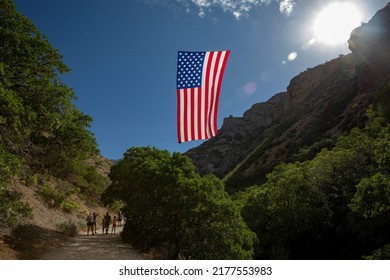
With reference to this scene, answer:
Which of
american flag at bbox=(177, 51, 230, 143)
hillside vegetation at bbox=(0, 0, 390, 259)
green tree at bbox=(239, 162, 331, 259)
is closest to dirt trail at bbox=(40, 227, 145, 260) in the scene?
hillside vegetation at bbox=(0, 0, 390, 259)

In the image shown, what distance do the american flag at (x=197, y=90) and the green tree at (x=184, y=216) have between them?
22.1ft

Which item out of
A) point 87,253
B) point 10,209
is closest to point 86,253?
point 87,253

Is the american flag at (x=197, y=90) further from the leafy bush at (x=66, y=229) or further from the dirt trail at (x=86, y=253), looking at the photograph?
the leafy bush at (x=66, y=229)

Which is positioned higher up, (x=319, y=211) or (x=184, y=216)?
(x=319, y=211)

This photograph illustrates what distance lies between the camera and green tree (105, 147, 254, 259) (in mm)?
17203

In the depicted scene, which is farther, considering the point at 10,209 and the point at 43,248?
the point at 43,248

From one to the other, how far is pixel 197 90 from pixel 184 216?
8648mm

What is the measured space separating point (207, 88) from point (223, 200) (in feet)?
29.7

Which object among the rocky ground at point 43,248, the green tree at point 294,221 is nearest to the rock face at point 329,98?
the green tree at point 294,221

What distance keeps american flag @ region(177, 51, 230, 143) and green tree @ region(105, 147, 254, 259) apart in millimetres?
6744

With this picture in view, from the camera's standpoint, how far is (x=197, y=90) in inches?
421

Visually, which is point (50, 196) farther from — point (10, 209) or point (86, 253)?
point (10, 209)

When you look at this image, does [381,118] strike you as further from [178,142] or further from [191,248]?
[178,142]
